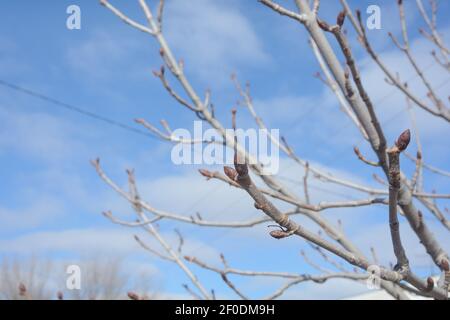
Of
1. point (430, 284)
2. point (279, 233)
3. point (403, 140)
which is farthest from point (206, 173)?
point (430, 284)

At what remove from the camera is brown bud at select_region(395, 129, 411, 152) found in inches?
37.2

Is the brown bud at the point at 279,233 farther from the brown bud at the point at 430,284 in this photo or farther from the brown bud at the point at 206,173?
the brown bud at the point at 430,284

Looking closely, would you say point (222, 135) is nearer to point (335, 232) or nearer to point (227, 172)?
point (335, 232)

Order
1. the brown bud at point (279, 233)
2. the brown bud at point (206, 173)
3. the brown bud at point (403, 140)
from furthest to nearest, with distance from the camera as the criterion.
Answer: the brown bud at point (206, 173) < the brown bud at point (279, 233) < the brown bud at point (403, 140)

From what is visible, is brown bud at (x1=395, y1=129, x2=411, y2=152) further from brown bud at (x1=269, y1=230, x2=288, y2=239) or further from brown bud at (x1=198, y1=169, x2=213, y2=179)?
brown bud at (x1=198, y1=169, x2=213, y2=179)

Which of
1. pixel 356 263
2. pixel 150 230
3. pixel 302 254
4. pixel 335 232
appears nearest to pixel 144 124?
pixel 150 230

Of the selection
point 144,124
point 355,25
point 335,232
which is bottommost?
point 335,232

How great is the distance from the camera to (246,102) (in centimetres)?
372

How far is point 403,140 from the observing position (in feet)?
3.13

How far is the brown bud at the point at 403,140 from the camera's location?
0.95 metres

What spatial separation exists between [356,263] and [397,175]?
0.32 metres

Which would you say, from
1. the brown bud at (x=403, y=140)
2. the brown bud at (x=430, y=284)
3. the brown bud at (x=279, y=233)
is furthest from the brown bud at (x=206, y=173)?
the brown bud at (x=430, y=284)
